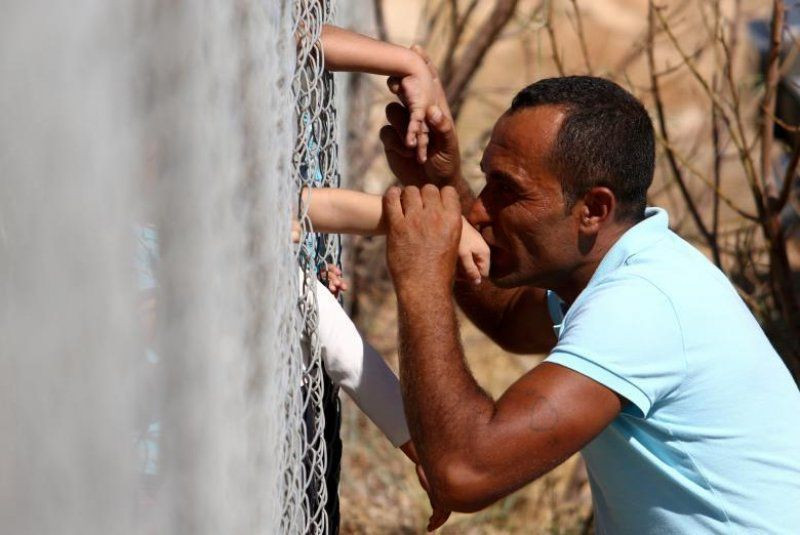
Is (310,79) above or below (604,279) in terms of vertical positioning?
above

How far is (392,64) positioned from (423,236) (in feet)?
1.52

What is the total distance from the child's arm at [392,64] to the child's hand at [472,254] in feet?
0.90

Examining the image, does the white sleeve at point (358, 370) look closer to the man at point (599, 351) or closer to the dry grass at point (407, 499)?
the man at point (599, 351)

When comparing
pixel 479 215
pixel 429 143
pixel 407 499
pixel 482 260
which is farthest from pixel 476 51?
pixel 482 260

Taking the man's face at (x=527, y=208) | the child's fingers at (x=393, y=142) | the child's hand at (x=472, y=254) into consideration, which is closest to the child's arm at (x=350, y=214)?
the child's hand at (x=472, y=254)

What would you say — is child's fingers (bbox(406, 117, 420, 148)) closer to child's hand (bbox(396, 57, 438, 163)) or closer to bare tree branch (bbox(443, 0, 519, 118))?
child's hand (bbox(396, 57, 438, 163))

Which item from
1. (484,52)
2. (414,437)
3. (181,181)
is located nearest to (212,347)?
(181,181)

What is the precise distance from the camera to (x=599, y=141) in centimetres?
240

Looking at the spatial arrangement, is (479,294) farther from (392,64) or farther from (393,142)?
(392,64)

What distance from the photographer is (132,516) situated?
1.17m

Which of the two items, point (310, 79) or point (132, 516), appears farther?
point (310, 79)

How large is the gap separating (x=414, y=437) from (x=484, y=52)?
9.36ft

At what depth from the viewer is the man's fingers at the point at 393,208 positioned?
7.47 feet

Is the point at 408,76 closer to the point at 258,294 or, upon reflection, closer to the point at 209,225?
the point at 258,294
